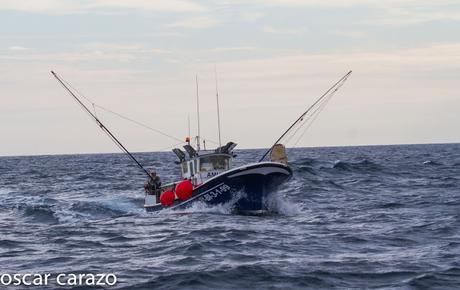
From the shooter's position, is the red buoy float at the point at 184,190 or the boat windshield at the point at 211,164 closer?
the red buoy float at the point at 184,190

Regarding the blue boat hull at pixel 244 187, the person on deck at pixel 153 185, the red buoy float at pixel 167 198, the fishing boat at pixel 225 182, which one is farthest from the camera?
the person on deck at pixel 153 185

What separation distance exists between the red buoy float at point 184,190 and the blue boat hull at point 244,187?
6.6 inches

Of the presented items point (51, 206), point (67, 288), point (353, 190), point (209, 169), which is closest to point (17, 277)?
point (67, 288)

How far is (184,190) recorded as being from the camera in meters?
30.2

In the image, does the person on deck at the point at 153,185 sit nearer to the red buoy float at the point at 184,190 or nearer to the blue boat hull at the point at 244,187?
the blue boat hull at the point at 244,187

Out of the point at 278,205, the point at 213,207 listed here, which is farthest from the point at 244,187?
the point at 278,205

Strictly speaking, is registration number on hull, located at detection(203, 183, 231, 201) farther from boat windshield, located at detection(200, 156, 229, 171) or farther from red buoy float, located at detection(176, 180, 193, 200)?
boat windshield, located at detection(200, 156, 229, 171)

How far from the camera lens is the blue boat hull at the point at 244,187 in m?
29.4

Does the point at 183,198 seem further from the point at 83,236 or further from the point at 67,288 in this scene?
the point at 67,288

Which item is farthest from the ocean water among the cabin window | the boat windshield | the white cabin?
the cabin window

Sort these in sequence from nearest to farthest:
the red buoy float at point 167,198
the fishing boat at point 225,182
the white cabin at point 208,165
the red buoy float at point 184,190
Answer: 1. the fishing boat at point 225,182
2. the red buoy float at point 184,190
3. the red buoy float at point 167,198
4. the white cabin at point 208,165

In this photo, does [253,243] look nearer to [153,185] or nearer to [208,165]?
[208,165]

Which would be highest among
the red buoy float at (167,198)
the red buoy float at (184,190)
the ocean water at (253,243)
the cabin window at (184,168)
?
the cabin window at (184,168)

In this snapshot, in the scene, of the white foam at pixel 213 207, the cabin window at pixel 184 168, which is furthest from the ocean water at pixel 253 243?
the cabin window at pixel 184 168
